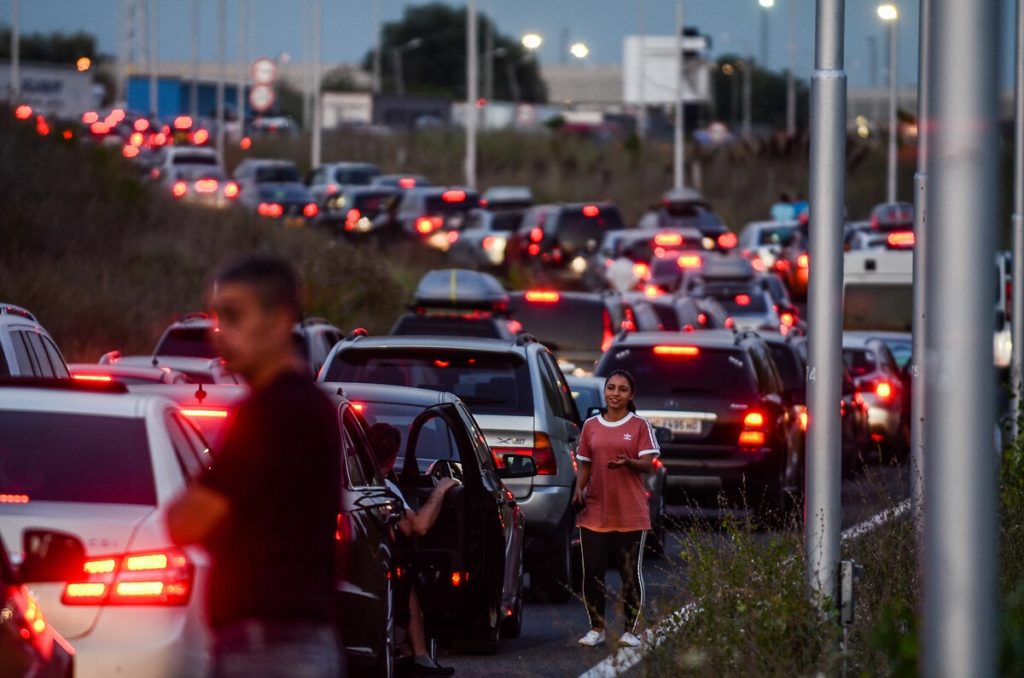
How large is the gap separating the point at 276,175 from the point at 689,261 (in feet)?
Result: 75.0

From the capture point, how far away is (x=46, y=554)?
5914mm

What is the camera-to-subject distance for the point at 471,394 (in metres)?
13.6

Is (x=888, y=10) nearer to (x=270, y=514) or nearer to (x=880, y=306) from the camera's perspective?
(x=880, y=306)

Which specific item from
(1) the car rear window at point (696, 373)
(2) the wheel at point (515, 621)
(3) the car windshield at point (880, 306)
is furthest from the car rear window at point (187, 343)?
(3) the car windshield at point (880, 306)

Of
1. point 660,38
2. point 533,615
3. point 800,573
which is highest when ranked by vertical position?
point 660,38

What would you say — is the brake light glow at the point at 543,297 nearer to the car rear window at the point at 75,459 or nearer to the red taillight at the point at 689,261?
the red taillight at the point at 689,261

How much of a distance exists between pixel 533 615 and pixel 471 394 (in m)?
1.45

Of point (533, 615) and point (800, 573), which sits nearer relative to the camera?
point (800, 573)

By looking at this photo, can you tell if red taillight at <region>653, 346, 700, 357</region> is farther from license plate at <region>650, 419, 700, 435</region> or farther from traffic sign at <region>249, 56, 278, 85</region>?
traffic sign at <region>249, 56, 278, 85</region>

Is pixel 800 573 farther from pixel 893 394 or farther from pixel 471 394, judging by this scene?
pixel 893 394

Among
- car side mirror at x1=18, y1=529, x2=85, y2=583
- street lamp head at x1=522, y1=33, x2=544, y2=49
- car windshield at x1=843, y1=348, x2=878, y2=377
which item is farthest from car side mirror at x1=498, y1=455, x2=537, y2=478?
street lamp head at x1=522, y1=33, x2=544, y2=49

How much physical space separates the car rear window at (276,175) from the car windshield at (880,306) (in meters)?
28.9

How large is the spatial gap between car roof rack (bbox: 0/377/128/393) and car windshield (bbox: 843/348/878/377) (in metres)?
19.1

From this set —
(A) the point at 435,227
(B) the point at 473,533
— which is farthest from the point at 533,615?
(A) the point at 435,227
